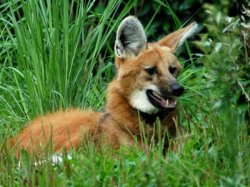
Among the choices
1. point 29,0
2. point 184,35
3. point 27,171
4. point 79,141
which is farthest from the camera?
point 29,0

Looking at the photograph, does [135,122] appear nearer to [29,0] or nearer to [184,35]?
[184,35]

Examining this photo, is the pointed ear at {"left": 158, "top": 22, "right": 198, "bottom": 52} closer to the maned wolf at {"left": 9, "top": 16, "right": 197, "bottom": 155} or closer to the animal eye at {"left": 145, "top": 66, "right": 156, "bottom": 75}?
the maned wolf at {"left": 9, "top": 16, "right": 197, "bottom": 155}

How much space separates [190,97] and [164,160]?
2.76m

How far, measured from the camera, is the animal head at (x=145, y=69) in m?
7.24

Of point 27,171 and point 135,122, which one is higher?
point 27,171

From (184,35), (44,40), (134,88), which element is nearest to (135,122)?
(134,88)

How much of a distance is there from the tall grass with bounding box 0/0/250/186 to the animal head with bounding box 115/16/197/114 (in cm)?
26

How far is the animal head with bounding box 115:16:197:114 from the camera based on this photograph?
7.24m

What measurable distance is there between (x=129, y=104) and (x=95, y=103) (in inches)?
40.8

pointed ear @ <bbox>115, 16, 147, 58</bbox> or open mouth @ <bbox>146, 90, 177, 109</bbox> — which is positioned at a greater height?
pointed ear @ <bbox>115, 16, 147, 58</bbox>

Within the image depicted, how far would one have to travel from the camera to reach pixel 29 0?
26.8 ft

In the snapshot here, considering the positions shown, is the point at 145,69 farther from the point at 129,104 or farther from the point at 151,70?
the point at 129,104

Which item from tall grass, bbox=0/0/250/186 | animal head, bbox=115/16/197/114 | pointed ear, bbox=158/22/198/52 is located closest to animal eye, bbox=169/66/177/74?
animal head, bbox=115/16/197/114

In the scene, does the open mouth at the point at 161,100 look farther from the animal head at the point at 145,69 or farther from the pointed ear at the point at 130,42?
the pointed ear at the point at 130,42
